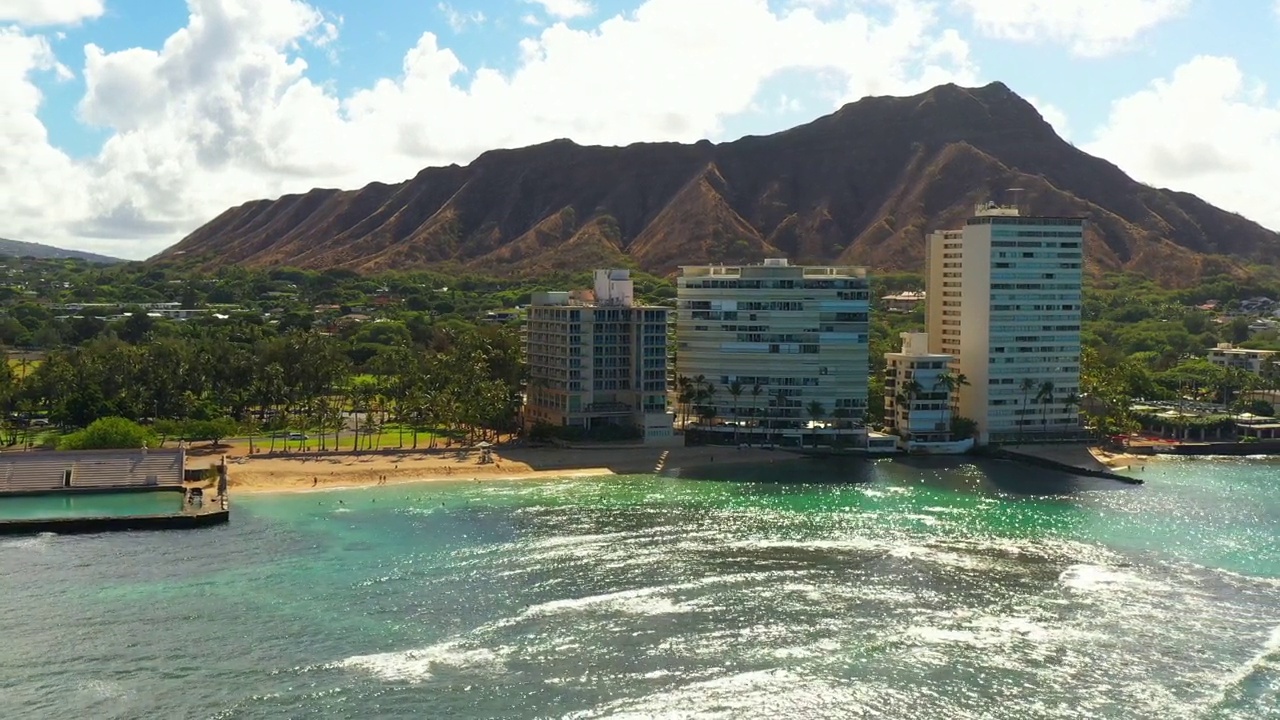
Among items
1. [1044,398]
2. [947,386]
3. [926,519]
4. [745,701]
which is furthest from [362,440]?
[745,701]

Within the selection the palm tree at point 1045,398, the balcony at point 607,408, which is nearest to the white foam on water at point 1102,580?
the palm tree at point 1045,398

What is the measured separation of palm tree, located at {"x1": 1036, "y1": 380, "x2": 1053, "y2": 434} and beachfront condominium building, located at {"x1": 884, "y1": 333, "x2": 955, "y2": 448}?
7.98 metres

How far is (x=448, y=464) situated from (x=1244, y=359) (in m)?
92.0

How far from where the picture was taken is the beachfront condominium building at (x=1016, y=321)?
3780 inches

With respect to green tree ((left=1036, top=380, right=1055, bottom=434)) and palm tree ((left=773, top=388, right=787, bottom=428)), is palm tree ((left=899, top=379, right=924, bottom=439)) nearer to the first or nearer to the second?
palm tree ((left=773, top=388, right=787, bottom=428))

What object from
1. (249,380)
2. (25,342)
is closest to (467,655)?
(249,380)

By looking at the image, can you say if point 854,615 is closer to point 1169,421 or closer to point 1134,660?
point 1134,660

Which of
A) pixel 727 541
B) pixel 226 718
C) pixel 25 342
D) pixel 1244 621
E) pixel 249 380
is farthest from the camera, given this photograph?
pixel 25 342

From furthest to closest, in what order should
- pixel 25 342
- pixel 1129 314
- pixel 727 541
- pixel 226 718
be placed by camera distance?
pixel 1129 314 → pixel 25 342 → pixel 727 541 → pixel 226 718

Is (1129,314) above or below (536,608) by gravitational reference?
above

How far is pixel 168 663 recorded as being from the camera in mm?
42438

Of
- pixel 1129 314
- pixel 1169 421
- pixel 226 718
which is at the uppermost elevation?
pixel 1129 314

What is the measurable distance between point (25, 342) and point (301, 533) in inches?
4305

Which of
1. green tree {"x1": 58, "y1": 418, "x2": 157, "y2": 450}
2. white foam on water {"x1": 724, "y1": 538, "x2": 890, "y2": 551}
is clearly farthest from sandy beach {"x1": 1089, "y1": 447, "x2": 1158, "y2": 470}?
green tree {"x1": 58, "y1": 418, "x2": 157, "y2": 450}
